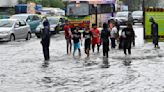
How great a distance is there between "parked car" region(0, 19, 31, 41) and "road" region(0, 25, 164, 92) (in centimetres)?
820

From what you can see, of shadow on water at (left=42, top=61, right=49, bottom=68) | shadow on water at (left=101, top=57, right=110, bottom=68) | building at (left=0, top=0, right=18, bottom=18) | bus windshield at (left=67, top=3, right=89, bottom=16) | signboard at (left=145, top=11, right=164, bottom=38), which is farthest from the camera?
building at (left=0, top=0, right=18, bottom=18)

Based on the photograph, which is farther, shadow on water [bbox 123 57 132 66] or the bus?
the bus

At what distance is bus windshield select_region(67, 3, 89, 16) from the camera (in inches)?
1690

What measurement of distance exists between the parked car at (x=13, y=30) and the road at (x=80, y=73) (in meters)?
8.20

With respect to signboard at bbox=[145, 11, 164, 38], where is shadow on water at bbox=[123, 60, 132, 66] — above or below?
below

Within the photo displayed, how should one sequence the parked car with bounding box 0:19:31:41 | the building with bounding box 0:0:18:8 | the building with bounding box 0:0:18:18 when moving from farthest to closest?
the building with bounding box 0:0:18:8 → the building with bounding box 0:0:18:18 → the parked car with bounding box 0:19:31:41

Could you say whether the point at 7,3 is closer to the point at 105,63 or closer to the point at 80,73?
the point at 105,63

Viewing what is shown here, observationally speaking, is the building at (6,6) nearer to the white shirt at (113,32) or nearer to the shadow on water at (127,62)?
the white shirt at (113,32)

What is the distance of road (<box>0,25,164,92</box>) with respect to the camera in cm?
1448

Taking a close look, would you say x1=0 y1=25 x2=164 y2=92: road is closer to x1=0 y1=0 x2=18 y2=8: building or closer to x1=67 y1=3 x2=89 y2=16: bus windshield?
x1=67 y1=3 x2=89 y2=16: bus windshield

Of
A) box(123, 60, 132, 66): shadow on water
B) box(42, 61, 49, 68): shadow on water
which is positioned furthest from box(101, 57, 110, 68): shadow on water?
box(42, 61, 49, 68): shadow on water

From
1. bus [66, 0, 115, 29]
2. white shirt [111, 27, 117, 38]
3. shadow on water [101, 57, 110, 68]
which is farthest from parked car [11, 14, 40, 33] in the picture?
shadow on water [101, 57, 110, 68]

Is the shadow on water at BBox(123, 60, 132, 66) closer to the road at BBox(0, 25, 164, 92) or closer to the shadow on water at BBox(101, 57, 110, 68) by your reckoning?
the road at BBox(0, 25, 164, 92)

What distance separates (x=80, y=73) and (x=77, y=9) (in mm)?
25596
